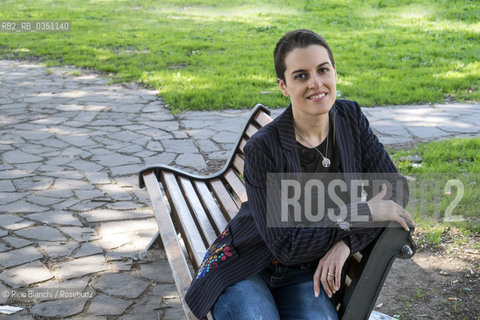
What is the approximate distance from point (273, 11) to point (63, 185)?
508 inches

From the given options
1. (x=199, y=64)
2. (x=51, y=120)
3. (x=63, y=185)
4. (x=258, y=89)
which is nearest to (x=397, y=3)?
(x=199, y=64)

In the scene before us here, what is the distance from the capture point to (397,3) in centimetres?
1664

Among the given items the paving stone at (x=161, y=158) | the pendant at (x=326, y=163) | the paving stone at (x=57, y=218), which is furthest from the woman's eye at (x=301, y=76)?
the paving stone at (x=161, y=158)

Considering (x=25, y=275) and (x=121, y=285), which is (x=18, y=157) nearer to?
(x=25, y=275)

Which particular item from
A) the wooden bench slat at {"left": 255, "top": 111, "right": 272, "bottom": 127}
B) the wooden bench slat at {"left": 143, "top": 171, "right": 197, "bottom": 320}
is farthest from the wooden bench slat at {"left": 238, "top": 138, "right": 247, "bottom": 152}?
the wooden bench slat at {"left": 143, "top": 171, "right": 197, "bottom": 320}

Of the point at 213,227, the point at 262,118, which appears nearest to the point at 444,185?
the point at 262,118

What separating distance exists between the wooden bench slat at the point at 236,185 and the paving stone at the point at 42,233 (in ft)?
4.45

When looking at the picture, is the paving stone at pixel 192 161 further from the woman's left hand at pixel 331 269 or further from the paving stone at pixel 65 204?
the woman's left hand at pixel 331 269

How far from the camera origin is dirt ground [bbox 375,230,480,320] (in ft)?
10.9

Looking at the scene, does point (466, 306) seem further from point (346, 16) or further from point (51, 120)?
point (346, 16)

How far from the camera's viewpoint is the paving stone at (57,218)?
4.55 m

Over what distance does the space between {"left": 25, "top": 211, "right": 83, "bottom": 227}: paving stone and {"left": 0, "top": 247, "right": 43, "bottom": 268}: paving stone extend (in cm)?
46

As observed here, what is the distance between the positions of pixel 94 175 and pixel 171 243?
2702 millimetres

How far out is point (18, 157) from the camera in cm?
599
